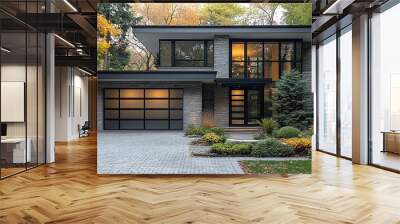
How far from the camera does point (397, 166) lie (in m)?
7.20

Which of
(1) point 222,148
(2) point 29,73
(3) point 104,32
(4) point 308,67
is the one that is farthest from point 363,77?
(2) point 29,73

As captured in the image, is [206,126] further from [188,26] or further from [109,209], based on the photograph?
[109,209]

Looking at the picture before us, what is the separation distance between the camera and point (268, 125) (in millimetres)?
6664

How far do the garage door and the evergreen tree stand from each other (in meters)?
1.65

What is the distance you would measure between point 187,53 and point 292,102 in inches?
76.9

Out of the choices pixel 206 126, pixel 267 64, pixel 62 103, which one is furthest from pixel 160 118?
pixel 62 103

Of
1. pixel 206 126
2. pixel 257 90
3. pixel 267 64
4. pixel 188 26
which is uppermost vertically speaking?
pixel 188 26

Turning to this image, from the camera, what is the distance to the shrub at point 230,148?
21.8ft

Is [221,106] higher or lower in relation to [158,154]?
higher

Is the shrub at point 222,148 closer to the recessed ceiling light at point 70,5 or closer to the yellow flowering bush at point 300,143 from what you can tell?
the yellow flowering bush at point 300,143

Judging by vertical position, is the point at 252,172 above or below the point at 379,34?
below

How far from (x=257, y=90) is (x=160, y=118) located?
172 cm

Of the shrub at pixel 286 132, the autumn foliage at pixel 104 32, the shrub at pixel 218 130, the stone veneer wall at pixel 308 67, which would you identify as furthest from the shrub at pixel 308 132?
the autumn foliage at pixel 104 32

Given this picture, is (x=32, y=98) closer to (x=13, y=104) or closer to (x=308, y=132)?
(x=13, y=104)
